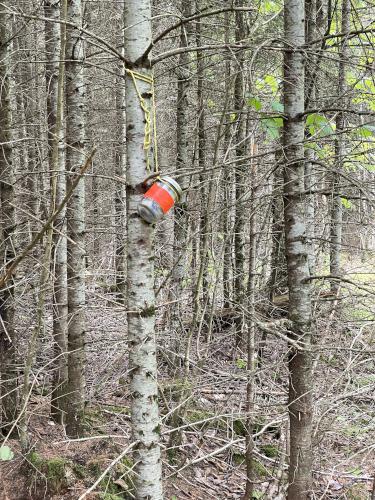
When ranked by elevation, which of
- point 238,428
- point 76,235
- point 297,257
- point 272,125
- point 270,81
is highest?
point 270,81

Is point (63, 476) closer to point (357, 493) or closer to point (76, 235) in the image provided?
point (76, 235)

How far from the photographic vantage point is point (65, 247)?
5.66 metres

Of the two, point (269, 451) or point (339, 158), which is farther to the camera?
point (269, 451)

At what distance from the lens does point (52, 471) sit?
14.8ft

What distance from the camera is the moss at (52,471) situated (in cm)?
448

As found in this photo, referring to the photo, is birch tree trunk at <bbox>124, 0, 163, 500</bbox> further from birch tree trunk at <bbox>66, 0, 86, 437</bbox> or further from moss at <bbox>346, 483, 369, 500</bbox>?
moss at <bbox>346, 483, 369, 500</bbox>

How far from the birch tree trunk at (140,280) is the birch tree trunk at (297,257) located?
1462 millimetres

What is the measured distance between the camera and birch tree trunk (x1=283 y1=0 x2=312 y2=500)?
408 centimetres

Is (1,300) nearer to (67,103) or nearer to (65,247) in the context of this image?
(65,247)

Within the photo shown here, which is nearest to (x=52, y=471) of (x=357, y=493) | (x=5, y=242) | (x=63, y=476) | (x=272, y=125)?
(x=63, y=476)

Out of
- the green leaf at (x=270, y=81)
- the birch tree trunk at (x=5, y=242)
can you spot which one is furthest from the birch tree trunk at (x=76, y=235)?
the green leaf at (x=270, y=81)

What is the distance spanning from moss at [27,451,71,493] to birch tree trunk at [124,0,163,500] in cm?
178

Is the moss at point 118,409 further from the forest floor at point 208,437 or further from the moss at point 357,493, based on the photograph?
the moss at point 357,493

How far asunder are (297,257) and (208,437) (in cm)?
232
